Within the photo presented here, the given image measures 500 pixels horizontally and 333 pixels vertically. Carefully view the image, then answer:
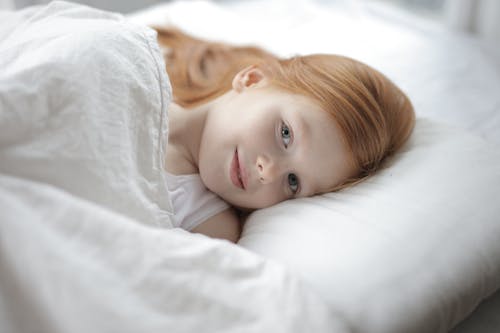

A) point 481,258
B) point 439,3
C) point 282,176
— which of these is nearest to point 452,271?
point 481,258

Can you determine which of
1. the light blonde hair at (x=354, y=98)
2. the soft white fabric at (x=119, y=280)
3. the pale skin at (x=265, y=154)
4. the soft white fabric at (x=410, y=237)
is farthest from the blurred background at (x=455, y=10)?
the soft white fabric at (x=119, y=280)

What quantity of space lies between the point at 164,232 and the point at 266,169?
26 centimetres

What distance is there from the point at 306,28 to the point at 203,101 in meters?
0.58

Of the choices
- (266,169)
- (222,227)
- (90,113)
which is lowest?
(222,227)

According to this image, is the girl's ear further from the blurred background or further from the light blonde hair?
the blurred background

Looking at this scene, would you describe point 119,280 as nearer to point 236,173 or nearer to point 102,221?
point 102,221

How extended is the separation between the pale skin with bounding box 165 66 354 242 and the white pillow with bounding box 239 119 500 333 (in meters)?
0.03

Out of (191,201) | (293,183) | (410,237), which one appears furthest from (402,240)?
(191,201)

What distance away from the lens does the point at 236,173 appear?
91 centimetres

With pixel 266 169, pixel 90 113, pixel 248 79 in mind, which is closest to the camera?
pixel 90 113

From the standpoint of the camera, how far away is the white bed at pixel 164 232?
59 centimetres

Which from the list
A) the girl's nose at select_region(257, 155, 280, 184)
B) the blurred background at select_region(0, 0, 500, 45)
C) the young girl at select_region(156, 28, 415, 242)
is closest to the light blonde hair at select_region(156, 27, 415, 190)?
the young girl at select_region(156, 28, 415, 242)

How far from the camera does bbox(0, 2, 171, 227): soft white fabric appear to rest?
2.18 ft

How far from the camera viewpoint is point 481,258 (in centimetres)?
76
